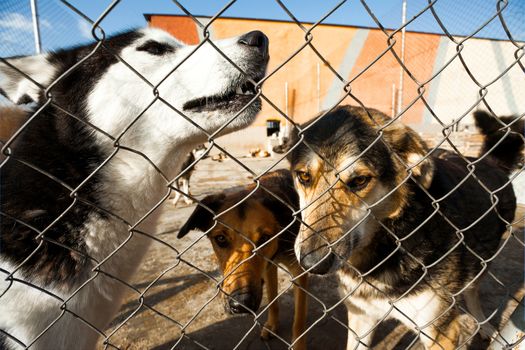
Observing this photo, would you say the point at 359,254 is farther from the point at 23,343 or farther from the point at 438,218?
the point at 23,343

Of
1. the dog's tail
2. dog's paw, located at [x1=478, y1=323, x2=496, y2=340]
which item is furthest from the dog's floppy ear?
the dog's tail

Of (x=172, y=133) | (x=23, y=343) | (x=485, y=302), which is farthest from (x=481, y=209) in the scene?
(x=23, y=343)

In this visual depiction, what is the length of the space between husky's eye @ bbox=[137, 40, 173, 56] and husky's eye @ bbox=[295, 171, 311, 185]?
1.10m

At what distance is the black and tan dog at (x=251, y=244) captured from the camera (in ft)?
6.58

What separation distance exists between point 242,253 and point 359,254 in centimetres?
83

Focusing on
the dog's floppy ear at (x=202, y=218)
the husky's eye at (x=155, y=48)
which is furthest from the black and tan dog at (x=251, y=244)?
the husky's eye at (x=155, y=48)

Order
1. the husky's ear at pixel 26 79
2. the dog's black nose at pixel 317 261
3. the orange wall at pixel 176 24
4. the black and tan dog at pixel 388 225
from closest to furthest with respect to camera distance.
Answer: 1. the husky's ear at pixel 26 79
2. the dog's black nose at pixel 317 261
3. the black and tan dog at pixel 388 225
4. the orange wall at pixel 176 24

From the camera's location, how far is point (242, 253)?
2160 millimetres

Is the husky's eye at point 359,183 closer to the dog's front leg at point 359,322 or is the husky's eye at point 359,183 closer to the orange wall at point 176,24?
the dog's front leg at point 359,322

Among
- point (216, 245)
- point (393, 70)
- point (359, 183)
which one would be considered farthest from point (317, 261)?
point (393, 70)

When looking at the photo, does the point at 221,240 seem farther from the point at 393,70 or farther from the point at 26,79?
the point at 393,70

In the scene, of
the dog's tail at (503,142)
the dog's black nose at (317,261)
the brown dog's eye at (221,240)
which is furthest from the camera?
the dog's tail at (503,142)

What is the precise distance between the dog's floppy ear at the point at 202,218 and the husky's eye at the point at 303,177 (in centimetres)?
75

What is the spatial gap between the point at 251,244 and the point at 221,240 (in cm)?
37
